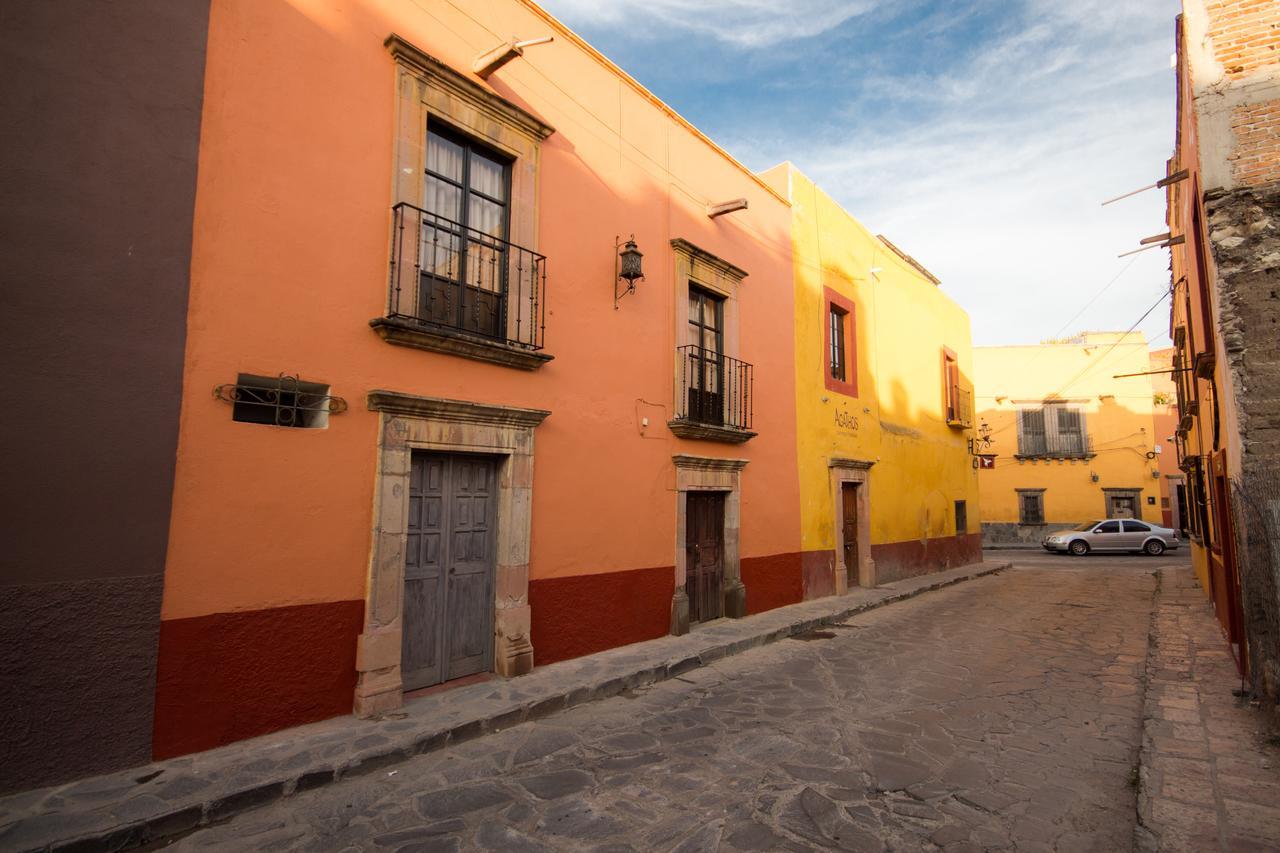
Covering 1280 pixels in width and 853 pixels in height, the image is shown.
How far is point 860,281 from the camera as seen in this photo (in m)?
13.5

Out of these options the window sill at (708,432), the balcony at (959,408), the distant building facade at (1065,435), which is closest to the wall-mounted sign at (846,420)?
the window sill at (708,432)

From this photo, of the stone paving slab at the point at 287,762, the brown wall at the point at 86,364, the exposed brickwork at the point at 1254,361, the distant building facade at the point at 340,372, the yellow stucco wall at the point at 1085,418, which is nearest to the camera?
the stone paving slab at the point at 287,762

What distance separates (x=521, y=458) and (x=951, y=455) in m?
14.2

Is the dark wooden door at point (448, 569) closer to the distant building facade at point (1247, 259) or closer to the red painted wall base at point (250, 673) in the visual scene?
the red painted wall base at point (250, 673)

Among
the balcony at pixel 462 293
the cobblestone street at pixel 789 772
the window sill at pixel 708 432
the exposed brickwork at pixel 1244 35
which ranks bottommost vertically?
the cobblestone street at pixel 789 772

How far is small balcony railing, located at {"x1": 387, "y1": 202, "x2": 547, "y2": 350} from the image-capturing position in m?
5.67

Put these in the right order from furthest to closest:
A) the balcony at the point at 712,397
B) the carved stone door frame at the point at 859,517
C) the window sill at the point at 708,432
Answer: the carved stone door frame at the point at 859,517 < the balcony at the point at 712,397 < the window sill at the point at 708,432

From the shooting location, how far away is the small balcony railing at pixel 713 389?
878 cm

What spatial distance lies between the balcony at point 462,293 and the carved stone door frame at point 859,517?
711 cm

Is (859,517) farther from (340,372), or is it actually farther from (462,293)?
(340,372)

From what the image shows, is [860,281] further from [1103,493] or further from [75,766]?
[1103,493]

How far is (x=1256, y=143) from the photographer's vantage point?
5395mm

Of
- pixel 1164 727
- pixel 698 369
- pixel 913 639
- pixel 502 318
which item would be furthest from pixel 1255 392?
pixel 502 318

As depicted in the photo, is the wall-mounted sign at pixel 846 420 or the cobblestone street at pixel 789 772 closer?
the cobblestone street at pixel 789 772
